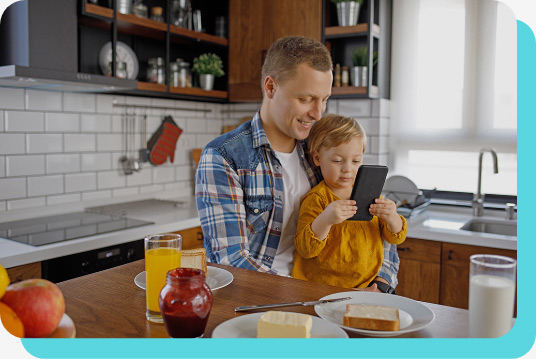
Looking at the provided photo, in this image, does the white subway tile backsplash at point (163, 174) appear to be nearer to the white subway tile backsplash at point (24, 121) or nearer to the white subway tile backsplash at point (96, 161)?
the white subway tile backsplash at point (96, 161)

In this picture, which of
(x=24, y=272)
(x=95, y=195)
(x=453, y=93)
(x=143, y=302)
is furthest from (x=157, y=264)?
(x=453, y=93)

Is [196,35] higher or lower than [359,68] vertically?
higher

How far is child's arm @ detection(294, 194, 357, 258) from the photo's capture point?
4.93 feet

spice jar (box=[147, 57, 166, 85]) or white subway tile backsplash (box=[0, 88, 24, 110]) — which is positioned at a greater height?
spice jar (box=[147, 57, 166, 85])

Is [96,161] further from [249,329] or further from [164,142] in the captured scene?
[249,329]

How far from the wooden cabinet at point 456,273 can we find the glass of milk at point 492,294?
1.70 meters

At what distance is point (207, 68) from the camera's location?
332 centimetres

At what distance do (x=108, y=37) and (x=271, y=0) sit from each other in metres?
1.10

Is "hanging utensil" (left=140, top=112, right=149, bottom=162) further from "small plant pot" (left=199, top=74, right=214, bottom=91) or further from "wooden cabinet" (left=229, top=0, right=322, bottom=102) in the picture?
"wooden cabinet" (left=229, top=0, right=322, bottom=102)

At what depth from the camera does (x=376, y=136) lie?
3219 mm

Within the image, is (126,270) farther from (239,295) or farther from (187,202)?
(187,202)

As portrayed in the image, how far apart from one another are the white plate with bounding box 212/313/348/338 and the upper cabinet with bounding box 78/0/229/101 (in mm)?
2020

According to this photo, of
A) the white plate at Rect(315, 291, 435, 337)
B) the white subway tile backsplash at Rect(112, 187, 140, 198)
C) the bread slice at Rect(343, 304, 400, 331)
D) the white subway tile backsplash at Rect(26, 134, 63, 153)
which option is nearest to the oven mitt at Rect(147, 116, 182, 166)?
the white subway tile backsplash at Rect(112, 187, 140, 198)

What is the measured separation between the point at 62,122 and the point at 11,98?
304mm
